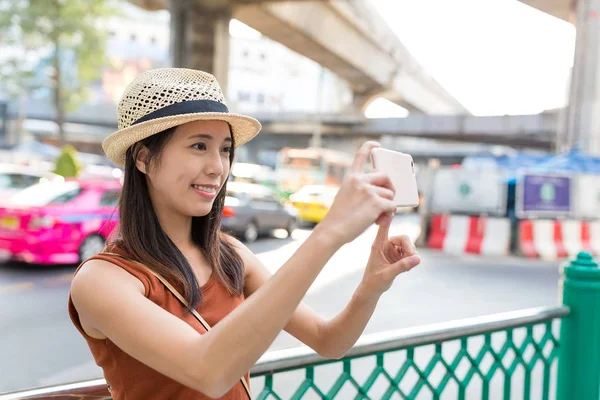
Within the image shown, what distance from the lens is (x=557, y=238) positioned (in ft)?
41.6

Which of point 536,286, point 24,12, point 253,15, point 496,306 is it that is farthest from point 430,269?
point 24,12

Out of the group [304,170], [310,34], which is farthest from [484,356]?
[304,170]

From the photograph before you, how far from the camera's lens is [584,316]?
260 cm

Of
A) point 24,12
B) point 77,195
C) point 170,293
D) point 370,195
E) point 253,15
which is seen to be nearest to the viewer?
point 370,195

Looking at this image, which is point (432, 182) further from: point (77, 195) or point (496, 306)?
point (77, 195)

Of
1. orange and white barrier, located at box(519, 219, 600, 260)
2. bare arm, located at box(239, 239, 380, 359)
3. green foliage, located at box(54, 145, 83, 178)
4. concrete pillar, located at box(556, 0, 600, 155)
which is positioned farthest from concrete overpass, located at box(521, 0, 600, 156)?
bare arm, located at box(239, 239, 380, 359)

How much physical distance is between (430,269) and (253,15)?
43.2 feet

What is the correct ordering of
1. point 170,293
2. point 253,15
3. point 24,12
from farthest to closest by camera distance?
point 24,12, point 253,15, point 170,293

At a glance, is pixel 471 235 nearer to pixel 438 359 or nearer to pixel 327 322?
pixel 438 359

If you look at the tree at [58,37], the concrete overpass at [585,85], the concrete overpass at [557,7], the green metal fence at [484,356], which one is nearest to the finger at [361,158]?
the green metal fence at [484,356]

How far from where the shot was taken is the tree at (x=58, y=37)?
25.5 m

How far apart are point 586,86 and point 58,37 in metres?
21.6

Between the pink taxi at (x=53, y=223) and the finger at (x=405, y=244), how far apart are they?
22.9 feet

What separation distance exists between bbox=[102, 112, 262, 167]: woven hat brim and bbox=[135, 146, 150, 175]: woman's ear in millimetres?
28
